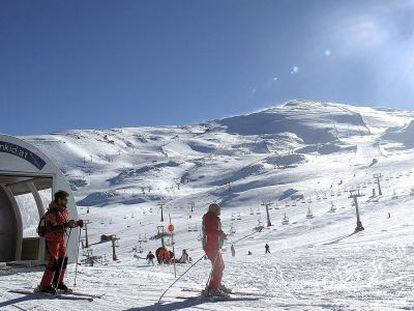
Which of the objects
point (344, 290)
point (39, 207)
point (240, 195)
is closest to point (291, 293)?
point (344, 290)

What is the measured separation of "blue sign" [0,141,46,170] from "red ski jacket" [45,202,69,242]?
679 cm

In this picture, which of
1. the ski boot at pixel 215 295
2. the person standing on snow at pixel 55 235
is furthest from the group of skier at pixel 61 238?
the ski boot at pixel 215 295

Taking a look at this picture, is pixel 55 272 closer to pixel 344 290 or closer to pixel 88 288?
pixel 88 288

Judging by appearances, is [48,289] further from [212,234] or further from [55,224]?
[212,234]

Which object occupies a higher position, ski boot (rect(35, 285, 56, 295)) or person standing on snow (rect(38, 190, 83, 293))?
person standing on snow (rect(38, 190, 83, 293))

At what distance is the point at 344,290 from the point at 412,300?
2032 millimetres

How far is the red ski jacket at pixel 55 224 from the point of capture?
9.40 metres

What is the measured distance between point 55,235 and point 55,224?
0.22 metres

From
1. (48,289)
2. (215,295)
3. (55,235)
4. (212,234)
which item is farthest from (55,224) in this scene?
(215,295)

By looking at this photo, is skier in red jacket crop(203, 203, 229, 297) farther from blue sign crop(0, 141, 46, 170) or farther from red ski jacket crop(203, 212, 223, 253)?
blue sign crop(0, 141, 46, 170)

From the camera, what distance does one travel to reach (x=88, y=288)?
11078 millimetres

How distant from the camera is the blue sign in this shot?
15.5 meters

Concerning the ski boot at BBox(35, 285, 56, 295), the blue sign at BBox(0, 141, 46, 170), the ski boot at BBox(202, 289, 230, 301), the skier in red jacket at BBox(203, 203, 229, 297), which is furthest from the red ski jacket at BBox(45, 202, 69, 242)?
the blue sign at BBox(0, 141, 46, 170)

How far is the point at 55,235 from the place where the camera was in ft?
31.1
